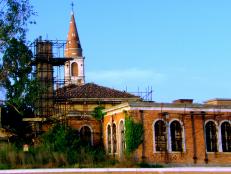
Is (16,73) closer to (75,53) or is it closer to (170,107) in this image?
(170,107)

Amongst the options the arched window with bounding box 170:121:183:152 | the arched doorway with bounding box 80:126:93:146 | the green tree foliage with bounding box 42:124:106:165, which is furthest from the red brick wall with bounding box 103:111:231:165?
the arched doorway with bounding box 80:126:93:146

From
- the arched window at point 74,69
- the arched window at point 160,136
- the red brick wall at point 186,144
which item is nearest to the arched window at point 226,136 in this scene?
the red brick wall at point 186,144

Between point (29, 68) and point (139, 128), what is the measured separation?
9.86 meters

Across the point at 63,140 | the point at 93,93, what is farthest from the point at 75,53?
the point at 63,140

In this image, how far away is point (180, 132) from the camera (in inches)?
1436

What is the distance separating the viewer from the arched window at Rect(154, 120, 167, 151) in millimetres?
35625

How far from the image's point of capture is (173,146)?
36.1 m

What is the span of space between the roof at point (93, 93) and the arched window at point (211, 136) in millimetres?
12614

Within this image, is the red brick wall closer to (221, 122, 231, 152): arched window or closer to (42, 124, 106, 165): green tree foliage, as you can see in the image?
(221, 122, 231, 152): arched window

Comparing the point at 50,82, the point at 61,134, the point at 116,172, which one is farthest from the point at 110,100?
the point at 116,172

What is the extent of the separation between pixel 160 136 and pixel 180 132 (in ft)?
5.49

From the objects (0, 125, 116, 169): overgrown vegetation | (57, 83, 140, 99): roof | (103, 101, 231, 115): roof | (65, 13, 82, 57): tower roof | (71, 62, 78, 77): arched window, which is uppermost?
(65, 13, 82, 57): tower roof

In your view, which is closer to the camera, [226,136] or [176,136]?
[176,136]

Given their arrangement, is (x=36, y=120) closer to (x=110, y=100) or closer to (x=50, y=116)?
(x=50, y=116)
